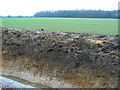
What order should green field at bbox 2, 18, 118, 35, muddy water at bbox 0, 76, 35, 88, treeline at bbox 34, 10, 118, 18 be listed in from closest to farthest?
muddy water at bbox 0, 76, 35, 88 → green field at bbox 2, 18, 118, 35 → treeline at bbox 34, 10, 118, 18

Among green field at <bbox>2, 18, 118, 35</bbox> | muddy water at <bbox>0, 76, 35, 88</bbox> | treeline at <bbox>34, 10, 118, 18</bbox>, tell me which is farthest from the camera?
treeline at <bbox>34, 10, 118, 18</bbox>

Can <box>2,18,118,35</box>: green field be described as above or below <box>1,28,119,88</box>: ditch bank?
above

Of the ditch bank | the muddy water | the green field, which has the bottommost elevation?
the muddy water

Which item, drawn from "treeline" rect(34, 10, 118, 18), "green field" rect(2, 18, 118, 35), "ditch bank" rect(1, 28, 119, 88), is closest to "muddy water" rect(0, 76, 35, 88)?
"ditch bank" rect(1, 28, 119, 88)

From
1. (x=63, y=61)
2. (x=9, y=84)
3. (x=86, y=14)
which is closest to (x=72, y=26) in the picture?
(x=63, y=61)

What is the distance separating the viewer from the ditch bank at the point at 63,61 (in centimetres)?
776

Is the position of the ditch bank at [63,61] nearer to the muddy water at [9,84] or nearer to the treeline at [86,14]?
the muddy water at [9,84]

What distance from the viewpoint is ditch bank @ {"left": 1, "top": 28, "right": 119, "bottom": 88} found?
25.5 feet

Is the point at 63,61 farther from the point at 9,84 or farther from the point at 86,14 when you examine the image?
the point at 86,14

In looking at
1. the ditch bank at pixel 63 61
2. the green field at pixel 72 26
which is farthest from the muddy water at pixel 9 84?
the green field at pixel 72 26

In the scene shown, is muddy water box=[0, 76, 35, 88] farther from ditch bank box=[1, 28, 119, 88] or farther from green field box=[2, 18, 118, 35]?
green field box=[2, 18, 118, 35]

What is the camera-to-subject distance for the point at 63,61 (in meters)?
9.00

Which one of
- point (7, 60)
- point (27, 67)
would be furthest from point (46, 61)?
point (7, 60)

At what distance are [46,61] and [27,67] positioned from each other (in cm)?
113
